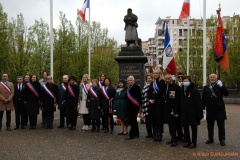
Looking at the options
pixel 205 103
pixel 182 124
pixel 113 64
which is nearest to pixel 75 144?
pixel 182 124

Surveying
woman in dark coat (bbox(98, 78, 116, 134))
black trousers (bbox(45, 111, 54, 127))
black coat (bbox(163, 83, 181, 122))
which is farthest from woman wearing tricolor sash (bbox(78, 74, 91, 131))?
black coat (bbox(163, 83, 181, 122))

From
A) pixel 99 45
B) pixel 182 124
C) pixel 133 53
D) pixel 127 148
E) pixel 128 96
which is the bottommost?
pixel 127 148

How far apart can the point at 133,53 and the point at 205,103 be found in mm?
7087

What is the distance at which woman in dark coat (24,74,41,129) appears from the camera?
13.2 m

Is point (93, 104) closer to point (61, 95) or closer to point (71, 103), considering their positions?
point (71, 103)

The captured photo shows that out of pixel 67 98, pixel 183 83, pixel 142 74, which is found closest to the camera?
pixel 183 83

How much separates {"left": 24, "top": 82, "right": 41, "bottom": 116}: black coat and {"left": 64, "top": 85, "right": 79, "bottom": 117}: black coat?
1.13 metres

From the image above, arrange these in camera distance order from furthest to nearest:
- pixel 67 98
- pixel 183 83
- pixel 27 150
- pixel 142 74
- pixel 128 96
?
pixel 142 74 < pixel 67 98 < pixel 128 96 < pixel 183 83 < pixel 27 150

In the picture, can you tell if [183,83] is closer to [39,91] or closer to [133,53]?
[39,91]

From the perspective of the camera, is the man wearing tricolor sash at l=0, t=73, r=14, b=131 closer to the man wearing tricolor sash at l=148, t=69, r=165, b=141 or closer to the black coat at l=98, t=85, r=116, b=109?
the black coat at l=98, t=85, r=116, b=109

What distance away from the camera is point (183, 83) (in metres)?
9.86

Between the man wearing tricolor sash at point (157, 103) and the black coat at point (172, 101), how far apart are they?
12.7 inches

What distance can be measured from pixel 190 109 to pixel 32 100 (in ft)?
21.2

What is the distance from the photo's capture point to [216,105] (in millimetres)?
10109
